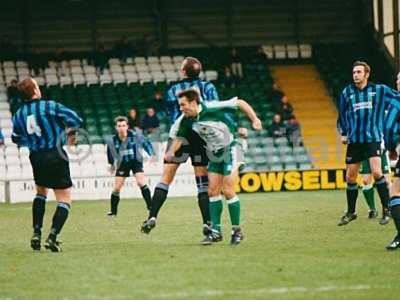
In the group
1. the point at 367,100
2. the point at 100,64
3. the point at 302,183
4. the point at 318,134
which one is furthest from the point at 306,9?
the point at 367,100

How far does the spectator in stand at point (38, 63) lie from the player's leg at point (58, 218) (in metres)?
18.2

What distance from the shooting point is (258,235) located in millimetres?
11812

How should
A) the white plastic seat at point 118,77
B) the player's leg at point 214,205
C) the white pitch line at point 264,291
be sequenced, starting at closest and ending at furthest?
the white pitch line at point 264,291
the player's leg at point 214,205
the white plastic seat at point 118,77

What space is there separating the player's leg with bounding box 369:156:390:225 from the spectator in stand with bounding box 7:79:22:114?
1508 cm

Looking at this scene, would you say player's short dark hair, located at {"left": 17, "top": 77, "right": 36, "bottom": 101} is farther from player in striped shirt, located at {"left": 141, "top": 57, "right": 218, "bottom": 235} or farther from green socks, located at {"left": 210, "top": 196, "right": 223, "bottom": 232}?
green socks, located at {"left": 210, "top": 196, "right": 223, "bottom": 232}

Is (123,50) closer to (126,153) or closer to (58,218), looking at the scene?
(126,153)

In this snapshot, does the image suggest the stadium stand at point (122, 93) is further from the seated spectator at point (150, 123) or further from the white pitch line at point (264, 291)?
the white pitch line at point (264, 291)

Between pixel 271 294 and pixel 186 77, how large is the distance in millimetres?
4654

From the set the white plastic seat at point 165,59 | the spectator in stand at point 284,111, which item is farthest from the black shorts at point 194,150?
the white plastic seat at point 165,59

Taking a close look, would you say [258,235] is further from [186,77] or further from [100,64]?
[100,64]

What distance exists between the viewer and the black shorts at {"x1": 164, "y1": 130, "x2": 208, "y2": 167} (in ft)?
35.6

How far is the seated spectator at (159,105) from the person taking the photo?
26.7m

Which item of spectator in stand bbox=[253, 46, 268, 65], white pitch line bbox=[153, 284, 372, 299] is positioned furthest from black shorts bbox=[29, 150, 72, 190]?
spectator in stand bbox=[253, 46, 268, 65]

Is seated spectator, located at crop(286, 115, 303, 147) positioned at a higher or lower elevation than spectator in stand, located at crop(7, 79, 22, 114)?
lower
